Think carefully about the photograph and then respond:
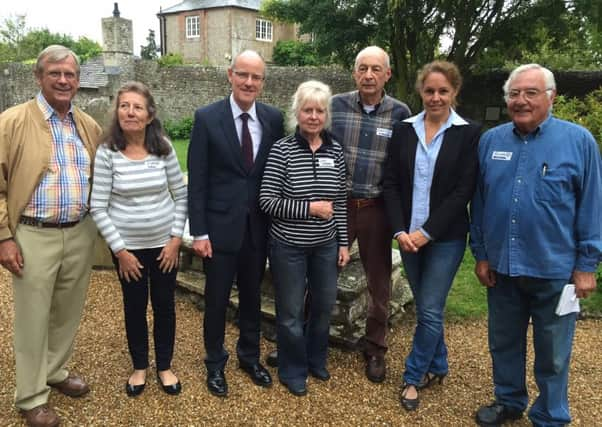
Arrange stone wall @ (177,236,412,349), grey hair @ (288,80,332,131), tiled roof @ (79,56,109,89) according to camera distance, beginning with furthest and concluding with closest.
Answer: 1. tiled roof @ (79,56,109,89)
2. stone wall @ (177,236,412,349)
3. grey hair @ (288,80,332,131)

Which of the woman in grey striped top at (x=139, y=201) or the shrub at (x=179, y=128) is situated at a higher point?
the woman in grey striped top at (x=139, y=201)

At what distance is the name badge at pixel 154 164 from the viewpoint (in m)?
2.81

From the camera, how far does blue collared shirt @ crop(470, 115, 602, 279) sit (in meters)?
2.49

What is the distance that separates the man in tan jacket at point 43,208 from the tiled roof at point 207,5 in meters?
33.3

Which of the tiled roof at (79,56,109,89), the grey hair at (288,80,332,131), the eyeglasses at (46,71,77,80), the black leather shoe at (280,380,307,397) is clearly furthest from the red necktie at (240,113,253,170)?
the tiled roof at (79,56,109,89)

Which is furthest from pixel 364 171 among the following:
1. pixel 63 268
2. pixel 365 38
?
pixel 365 38

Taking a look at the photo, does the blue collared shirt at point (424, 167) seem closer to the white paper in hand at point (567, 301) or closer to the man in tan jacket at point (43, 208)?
the white paper in hand at point (567, 301)

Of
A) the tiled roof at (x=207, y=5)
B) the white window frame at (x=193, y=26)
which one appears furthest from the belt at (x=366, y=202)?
the white window frame at (x=193, y=26)

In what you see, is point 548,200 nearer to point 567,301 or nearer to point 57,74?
point 567,301

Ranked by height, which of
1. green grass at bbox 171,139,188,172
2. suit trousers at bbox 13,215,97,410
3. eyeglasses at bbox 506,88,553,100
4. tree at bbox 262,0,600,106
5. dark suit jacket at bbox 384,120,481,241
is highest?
tree at bbox 262,0,600,106

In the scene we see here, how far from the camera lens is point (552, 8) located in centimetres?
1324

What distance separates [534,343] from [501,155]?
1.12m

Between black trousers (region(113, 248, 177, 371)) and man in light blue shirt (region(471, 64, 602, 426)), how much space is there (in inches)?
76.8

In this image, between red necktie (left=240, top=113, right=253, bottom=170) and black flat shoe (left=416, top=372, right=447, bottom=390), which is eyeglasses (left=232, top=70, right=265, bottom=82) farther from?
black flat shoe (left=416, top=372, right=447, bottom=390)
